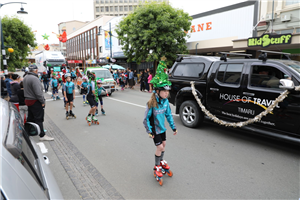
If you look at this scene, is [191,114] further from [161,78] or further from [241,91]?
[161,78]

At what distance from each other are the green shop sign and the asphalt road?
8.01 m

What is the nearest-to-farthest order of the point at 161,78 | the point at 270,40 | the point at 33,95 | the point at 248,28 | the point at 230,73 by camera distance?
the point at 161,78
the point at 33,95
the point at 230,73
the point at 270,40
the point at 248,28

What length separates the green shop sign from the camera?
1108 centimetres

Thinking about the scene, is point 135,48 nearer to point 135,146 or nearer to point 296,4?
point 296,4

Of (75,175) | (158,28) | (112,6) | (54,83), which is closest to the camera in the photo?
(75,175)

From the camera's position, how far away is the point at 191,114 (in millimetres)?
6477

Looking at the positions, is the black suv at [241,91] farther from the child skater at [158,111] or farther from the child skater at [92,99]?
the child skater at [92,99]

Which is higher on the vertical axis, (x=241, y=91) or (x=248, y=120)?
(x=241, y=91)

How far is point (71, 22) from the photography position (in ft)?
249

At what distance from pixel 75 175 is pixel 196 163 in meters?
2.40

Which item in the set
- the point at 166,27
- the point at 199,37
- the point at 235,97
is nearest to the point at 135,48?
the point at 166,27

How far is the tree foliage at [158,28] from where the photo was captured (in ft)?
53.9

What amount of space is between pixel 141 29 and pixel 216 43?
20.8 feet

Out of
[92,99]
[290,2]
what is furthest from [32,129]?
[290,2]
